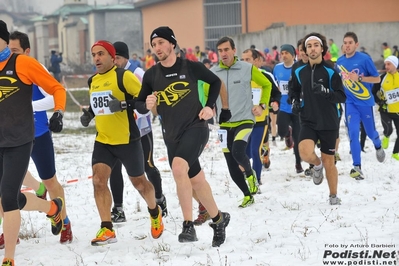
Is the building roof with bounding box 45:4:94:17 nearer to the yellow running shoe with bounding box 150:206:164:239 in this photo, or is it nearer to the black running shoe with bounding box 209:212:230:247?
the yellow running shoe with bounding box 150:206:164:239

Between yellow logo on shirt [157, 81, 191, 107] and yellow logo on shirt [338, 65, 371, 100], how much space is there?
4795 mm

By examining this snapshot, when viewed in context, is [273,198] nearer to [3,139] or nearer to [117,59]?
[117,59]

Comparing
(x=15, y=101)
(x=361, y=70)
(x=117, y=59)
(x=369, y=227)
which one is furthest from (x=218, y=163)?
(x=15, y=101)

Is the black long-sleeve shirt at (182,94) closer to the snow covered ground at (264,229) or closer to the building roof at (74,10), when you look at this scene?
the snow covered ground at (264,229)

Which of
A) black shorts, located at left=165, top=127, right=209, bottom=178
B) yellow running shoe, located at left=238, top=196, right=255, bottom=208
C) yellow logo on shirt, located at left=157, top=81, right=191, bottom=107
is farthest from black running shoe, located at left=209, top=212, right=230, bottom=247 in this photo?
yellow running shoe, located at left=238, top=196, right=255, bottom=208

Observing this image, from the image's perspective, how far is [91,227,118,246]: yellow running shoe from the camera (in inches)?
289

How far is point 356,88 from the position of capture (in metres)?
11.2

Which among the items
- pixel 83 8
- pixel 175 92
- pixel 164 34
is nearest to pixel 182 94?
pixel 175 92

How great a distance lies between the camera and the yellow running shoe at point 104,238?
7340mm

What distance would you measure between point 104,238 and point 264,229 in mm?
1683

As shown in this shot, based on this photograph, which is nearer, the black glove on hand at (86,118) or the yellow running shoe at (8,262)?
the yellow running shoe at (8,262)
